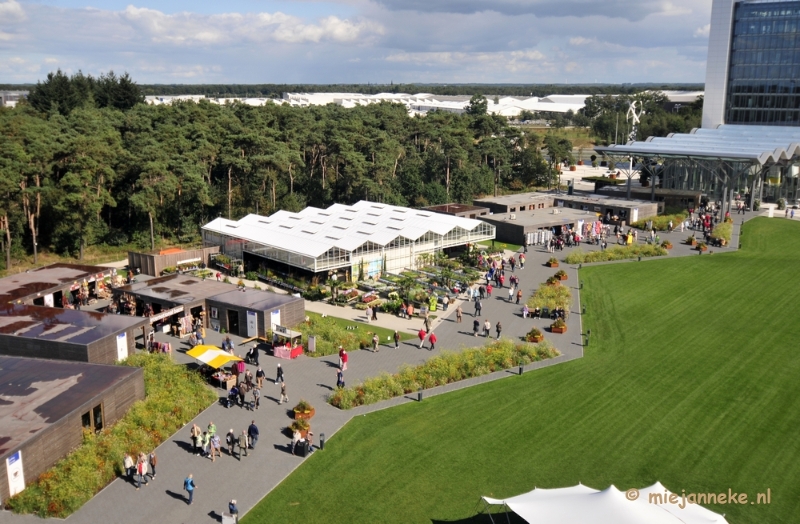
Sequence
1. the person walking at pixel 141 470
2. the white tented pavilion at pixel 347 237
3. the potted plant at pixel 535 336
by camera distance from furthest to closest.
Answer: the white tented pavilion at pixel 347 237 → the potted plant at pixel 535 336 → the person walking at pixel 141 470

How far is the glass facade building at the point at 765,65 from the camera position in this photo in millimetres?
70125

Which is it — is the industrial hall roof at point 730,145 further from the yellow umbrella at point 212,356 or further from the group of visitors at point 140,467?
the group of visitors at point 140,467

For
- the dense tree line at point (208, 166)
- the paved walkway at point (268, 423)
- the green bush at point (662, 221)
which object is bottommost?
the paved walkway at point (268, 423)

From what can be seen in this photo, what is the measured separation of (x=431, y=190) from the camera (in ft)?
197

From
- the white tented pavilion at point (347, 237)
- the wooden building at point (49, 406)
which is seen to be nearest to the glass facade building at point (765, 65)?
the white tented pavilion at point (347, 237)

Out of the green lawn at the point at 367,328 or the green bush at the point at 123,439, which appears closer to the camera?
the green bush at the point at 123,439

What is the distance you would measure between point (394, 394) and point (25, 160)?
3041 centimetres

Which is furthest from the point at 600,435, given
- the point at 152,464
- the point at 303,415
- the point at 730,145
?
the point at 730,145

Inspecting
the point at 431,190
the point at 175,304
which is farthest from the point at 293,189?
the point at 175,304

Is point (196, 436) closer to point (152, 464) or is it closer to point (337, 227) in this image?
point (152, 464)

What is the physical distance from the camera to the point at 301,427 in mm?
19828

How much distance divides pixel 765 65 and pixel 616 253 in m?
42.9

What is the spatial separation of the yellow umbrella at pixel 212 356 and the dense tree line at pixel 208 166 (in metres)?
21.7

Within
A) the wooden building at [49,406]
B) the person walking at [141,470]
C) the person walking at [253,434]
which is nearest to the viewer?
the wooden building at [49,406]
